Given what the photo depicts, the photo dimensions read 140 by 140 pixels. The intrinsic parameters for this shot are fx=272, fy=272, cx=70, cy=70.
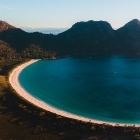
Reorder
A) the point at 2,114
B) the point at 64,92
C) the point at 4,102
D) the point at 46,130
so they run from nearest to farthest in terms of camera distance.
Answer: the point at 46,130
the point at 2,114
the point at 4,102
the point at 64,92

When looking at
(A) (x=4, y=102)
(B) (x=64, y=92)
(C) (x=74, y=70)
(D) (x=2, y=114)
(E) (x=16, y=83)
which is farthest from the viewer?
(C) (x=74, y=70)

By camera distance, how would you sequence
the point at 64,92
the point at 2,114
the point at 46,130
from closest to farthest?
the point at 46,130
the point at 2,114
the point at 64,92

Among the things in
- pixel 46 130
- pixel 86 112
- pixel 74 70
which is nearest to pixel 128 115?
pixel 86 112

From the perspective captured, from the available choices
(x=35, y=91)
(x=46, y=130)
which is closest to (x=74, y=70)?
(x=35, y=91)

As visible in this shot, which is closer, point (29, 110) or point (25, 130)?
point (25, 130)

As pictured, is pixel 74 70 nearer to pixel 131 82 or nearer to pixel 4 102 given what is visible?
pixel 131 82

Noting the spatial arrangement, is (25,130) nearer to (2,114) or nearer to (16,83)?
(2,114)
